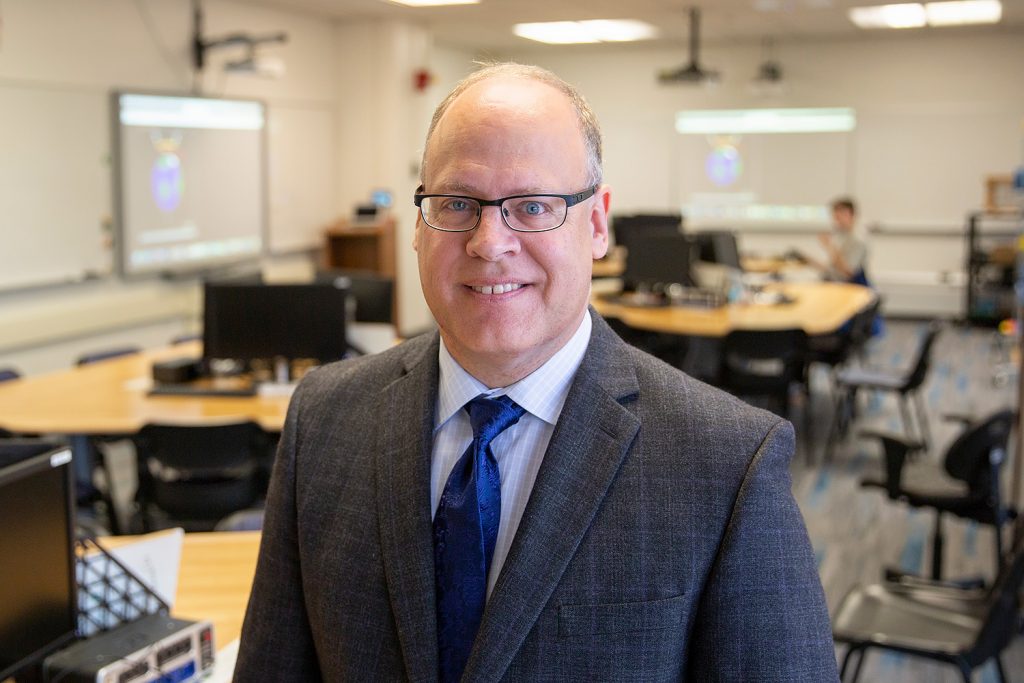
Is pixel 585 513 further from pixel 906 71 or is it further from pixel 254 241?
pixel 906 71

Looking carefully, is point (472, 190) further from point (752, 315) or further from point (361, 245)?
point (361, 245)

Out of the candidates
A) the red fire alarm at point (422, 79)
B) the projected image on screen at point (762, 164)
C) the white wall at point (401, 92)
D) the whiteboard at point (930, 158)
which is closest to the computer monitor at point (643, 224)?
the white wall at point (401, 92)

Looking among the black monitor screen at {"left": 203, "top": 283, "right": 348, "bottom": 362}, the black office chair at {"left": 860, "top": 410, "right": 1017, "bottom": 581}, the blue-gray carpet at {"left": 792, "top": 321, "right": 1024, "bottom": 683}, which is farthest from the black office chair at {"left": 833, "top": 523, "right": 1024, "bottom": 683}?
the black monitor screen at {"left": 203, "top": 283, "right": 348, "bottom": 362}

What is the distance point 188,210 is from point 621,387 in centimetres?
732

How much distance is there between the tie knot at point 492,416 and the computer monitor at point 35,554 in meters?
0.81

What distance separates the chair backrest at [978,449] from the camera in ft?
11.9

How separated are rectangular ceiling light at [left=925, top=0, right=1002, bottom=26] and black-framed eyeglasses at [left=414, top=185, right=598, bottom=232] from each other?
9203 millimetres

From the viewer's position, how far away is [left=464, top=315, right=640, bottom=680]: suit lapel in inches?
45.2

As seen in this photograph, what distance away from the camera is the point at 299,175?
960cm

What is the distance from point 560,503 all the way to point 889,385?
5.34m

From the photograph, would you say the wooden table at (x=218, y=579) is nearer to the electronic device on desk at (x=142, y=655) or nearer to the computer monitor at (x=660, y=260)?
the electronic device on desk at (x=142, y=655)

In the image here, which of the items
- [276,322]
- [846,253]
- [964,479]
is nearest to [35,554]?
[276,322]

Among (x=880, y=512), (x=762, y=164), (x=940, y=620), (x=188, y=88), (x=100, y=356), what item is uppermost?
(x=188, y=88)

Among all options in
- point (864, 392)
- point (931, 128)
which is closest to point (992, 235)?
point (931, 128)
